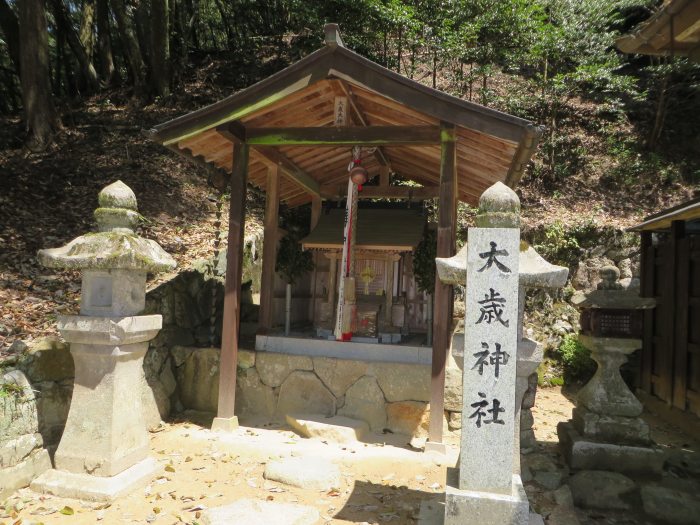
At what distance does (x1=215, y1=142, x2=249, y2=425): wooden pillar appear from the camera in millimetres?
6121

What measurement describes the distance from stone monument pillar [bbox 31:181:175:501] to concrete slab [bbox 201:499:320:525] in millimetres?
1042

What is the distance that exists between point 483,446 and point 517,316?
1.02m

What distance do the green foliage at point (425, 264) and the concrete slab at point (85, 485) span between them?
17.2 feet

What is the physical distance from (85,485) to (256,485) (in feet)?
5.12

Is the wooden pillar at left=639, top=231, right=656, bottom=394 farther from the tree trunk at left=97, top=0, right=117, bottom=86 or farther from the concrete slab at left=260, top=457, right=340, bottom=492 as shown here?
the tree trunk at left=97, top=0, right=117, bottom=86

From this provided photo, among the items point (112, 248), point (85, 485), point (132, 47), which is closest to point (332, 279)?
point (112, 248)

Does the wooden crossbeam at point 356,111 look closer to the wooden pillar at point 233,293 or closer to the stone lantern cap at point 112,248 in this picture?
the wooden pillar at point 233,293

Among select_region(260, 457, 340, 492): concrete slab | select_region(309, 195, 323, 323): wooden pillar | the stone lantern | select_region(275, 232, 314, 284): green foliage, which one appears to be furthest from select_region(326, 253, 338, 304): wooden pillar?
the stone lantern

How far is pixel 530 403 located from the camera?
23.1 ft

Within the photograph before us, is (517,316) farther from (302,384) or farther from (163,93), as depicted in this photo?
(163,93)

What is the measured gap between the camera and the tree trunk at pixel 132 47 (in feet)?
49.6

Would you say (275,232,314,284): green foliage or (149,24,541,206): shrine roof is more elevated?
(149,24,541,206): shrine roof

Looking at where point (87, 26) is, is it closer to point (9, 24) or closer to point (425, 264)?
point (9, 24)

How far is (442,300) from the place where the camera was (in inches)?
226
